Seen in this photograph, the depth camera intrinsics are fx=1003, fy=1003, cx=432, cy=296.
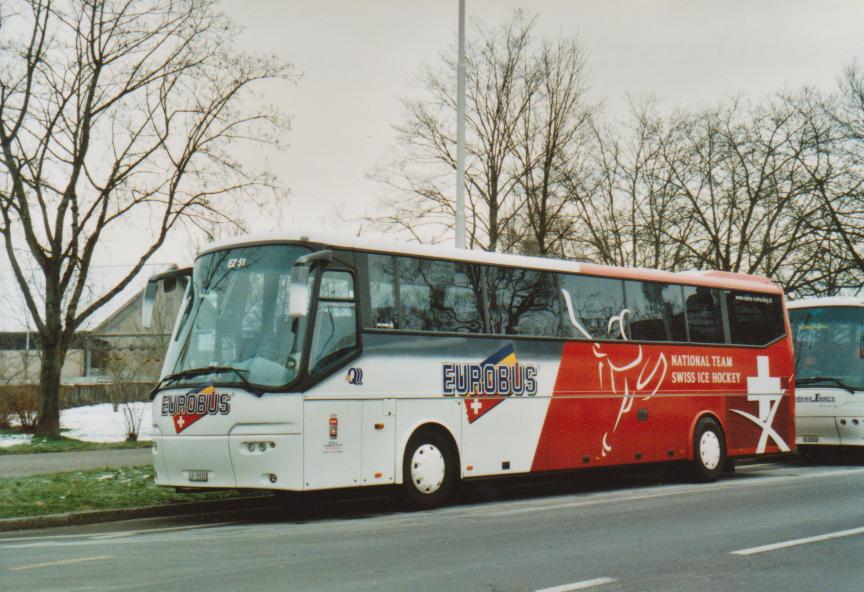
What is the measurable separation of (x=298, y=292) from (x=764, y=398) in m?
11.3

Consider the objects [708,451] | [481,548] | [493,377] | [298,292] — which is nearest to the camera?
[481,548]

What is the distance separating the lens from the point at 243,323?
12.1 metres

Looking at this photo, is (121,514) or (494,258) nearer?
(121,514)

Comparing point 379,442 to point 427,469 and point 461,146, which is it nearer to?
point 427,469

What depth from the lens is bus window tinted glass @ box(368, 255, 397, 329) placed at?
503 inches

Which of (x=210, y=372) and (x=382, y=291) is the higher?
(x=382, y=291)

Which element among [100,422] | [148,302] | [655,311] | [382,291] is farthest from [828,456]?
[100,422]

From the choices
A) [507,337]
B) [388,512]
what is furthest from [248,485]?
[507,337]

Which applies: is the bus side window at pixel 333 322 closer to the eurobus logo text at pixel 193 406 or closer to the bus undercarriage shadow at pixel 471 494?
the eurobus logo text at pixel 193 406

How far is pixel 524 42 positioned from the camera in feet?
103

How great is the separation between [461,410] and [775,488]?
5.41 metres

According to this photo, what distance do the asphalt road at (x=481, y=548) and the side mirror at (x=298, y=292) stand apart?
237cm

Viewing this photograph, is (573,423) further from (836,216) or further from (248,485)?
(836,216)

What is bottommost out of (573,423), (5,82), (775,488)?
(775,488)
